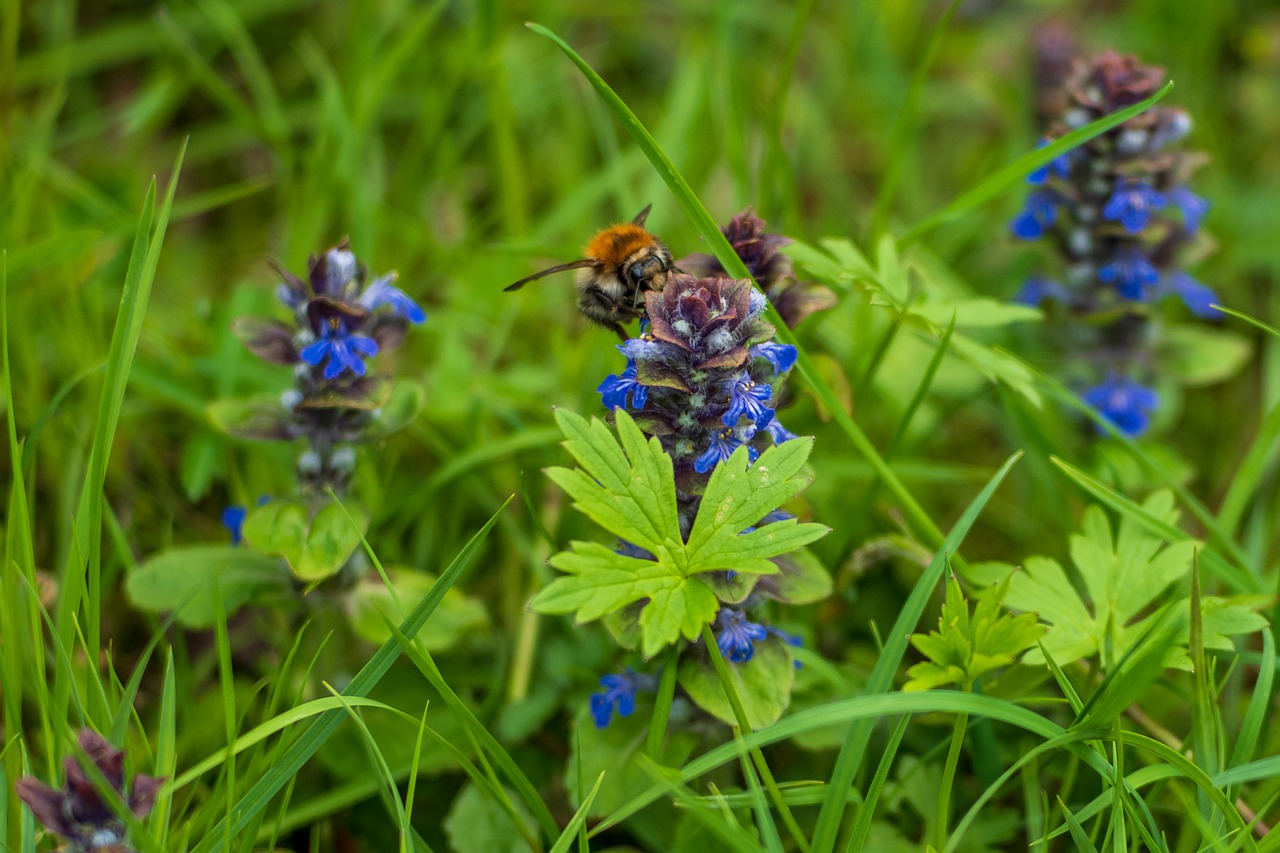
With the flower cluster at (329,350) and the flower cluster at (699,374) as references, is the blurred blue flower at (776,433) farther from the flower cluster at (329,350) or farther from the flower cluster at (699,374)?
the flower cluster at (329,350)

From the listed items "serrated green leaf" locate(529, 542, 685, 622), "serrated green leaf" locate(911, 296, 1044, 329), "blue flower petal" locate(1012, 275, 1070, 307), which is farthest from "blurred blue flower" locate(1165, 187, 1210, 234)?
"serrated green leaf" locate(529, 542, 685, 622)

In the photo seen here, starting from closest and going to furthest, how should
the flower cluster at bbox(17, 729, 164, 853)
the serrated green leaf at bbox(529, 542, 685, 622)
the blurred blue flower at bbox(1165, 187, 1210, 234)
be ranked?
the flower cluster at bbox(17, 729, 164, 853) → the serrated green leaf at bbox(529, 542, 685, 622) → the blurred blue flower at bbox(1165, 187, 1210, 234)

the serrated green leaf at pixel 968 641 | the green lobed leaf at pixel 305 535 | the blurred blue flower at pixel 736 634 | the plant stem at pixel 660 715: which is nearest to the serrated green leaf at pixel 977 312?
the serrated green leaf at pixel 968 641

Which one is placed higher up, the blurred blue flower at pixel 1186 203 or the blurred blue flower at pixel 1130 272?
the blurred blue flower at pixel 1186 203

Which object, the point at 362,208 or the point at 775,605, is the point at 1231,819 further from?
the point at 362,208

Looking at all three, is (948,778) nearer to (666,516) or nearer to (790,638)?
(790,638)

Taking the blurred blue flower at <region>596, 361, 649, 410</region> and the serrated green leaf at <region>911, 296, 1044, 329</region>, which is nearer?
the blurred blue flower at <region>596, 361, 649, 410</region>

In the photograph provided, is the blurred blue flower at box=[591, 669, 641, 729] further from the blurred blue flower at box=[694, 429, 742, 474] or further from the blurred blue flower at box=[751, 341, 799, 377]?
the blurred blue flower at box=[751, 341, 799, 377]
